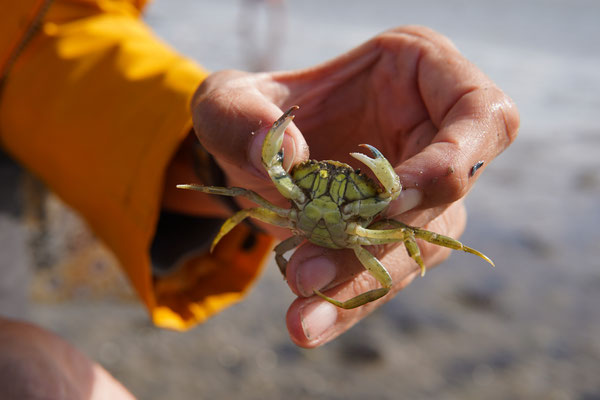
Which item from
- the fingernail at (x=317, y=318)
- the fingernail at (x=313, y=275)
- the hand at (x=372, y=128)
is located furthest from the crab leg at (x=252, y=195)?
the fingernail at (x=317, y=318)

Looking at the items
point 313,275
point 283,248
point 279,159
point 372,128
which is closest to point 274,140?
point 279,159

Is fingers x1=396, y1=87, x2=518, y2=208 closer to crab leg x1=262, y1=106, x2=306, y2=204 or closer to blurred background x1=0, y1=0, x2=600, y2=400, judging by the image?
crab leg x1=262, y1=106, x2=306, y2=204

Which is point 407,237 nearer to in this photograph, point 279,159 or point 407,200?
point 407,200

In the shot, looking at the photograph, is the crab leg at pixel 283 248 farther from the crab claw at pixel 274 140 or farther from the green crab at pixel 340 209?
the crab claw at pixel 274 140

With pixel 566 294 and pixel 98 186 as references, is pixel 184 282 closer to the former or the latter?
pixel 98 186

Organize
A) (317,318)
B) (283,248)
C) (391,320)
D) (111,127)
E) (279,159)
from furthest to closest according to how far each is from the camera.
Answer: (391,320) < (111,127) < (283,248) < (279,159) < (317,318)

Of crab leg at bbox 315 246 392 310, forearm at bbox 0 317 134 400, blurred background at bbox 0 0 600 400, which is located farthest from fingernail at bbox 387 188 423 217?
blurred background at bbox 0 0 600 400

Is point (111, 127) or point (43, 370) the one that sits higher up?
point (111, 127)
